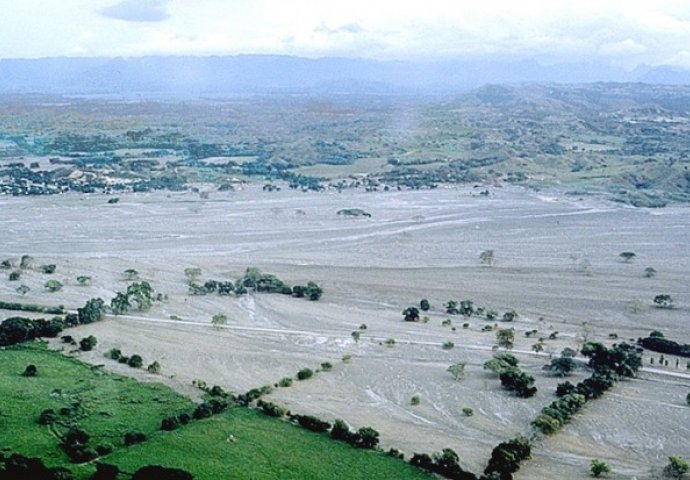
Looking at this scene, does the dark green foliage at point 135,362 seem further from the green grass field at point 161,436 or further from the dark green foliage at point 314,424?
the dark green foliage at point 314,424

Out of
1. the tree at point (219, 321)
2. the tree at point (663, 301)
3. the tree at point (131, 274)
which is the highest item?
the tree at point (663, 301)

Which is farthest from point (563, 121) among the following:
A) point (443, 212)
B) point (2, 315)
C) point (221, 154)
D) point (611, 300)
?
point (2, 315)

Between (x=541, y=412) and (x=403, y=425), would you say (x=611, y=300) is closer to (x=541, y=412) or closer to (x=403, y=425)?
(x=541, y=412)

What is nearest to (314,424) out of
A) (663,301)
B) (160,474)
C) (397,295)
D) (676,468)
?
(160,474)

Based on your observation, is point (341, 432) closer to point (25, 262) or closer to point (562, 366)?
point (562, 366)

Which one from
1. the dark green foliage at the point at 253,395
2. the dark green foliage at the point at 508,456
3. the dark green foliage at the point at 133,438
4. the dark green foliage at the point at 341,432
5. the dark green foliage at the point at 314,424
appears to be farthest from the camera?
the dark green foliage at the point at 253,395

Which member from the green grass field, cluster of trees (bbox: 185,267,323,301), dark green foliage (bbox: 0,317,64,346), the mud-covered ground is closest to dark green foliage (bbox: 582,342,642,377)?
the mud-covered ground

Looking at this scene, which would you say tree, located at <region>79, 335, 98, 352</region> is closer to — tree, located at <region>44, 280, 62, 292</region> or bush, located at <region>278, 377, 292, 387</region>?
bush, located at <region>278, 377, 292, 387</region>

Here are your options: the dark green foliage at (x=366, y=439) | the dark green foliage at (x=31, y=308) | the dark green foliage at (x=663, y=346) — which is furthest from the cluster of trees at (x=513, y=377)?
the dark green foliage at (x=31, y=308)
